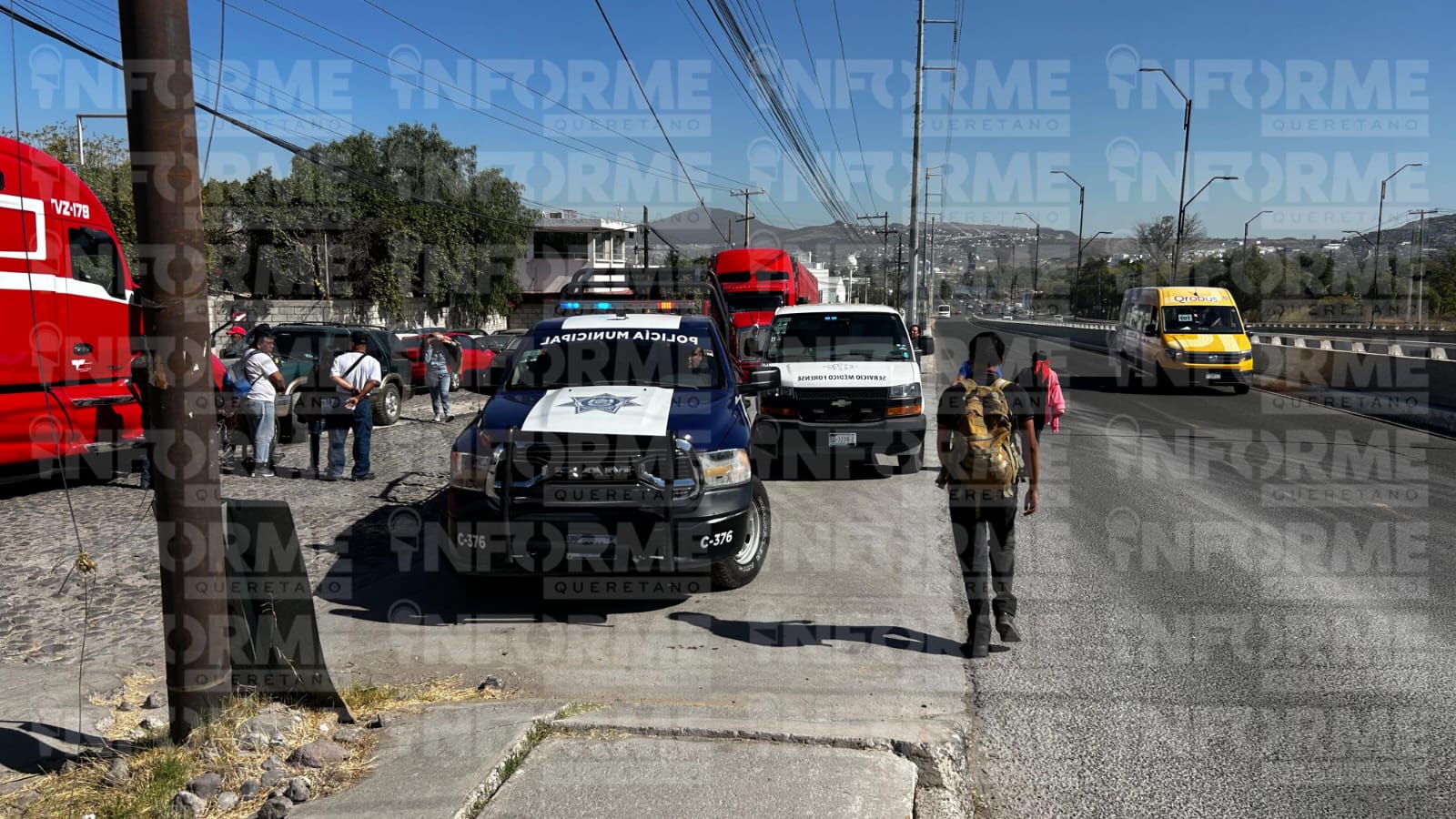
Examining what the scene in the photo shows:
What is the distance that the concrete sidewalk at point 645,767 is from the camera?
3.73 m

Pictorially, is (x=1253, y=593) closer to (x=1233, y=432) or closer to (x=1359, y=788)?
(x=1359, y=788)

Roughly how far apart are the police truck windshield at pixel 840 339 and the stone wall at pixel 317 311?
26.2 metres

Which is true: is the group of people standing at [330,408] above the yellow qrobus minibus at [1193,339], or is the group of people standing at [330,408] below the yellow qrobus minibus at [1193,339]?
below

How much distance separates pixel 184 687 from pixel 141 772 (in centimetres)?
36

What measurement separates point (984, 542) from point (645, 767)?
2.48 meters

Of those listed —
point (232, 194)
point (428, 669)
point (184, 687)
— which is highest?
point (232, 194)

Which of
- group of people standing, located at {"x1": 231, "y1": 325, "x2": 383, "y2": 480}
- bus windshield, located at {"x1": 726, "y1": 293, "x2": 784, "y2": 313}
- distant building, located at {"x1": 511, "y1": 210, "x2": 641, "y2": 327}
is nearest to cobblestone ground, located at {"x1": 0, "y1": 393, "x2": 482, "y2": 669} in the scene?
group of people standing, located at {"x1": 231, "y1": 325, "x2": 383, "y2": 480}

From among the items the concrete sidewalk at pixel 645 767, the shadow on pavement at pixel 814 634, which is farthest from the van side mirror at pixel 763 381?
the concrete sidewalk at pixel 645 767

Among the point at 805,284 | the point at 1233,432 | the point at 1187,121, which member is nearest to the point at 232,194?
the point at 805,284

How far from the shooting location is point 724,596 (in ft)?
22.5

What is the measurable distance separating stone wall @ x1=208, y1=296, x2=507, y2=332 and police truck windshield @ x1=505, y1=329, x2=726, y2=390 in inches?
1146

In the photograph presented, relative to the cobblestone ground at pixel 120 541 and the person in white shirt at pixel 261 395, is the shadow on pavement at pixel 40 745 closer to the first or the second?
the cobblestone ground at pixel 120 541

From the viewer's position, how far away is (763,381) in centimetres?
796

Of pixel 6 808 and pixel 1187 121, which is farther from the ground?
pixel 1187 121
